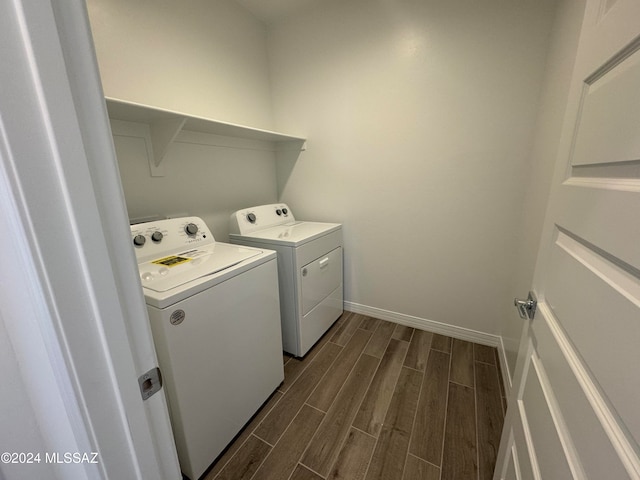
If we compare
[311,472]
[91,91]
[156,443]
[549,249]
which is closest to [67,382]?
[156,443]

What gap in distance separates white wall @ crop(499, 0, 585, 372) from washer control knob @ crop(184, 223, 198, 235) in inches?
73.7

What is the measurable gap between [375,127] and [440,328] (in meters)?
1.70

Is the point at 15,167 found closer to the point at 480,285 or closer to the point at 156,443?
the point at 156,443

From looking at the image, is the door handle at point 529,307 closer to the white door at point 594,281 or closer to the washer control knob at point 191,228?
the white door at point 594,281

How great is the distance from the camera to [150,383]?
18.5 inches

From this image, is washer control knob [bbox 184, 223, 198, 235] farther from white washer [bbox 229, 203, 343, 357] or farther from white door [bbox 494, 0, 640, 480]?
white door [bbox 494, 0, 640, 480]

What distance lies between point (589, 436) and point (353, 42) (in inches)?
92.4

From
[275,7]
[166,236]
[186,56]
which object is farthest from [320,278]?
[275,7]

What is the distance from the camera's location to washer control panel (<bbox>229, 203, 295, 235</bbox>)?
1.90 meters

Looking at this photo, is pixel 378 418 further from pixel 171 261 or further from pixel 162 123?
pixel 162 123

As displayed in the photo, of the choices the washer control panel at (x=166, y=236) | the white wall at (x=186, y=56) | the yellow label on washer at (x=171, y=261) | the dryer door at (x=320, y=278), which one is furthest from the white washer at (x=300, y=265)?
the white wall at (x=186, y=56)

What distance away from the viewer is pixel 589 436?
45cm

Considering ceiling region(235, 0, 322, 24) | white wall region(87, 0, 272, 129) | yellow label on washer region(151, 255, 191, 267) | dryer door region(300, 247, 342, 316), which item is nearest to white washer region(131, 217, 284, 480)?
yellow label on washer region(151, 255, 191, 267)

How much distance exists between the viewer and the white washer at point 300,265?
5.56ft
